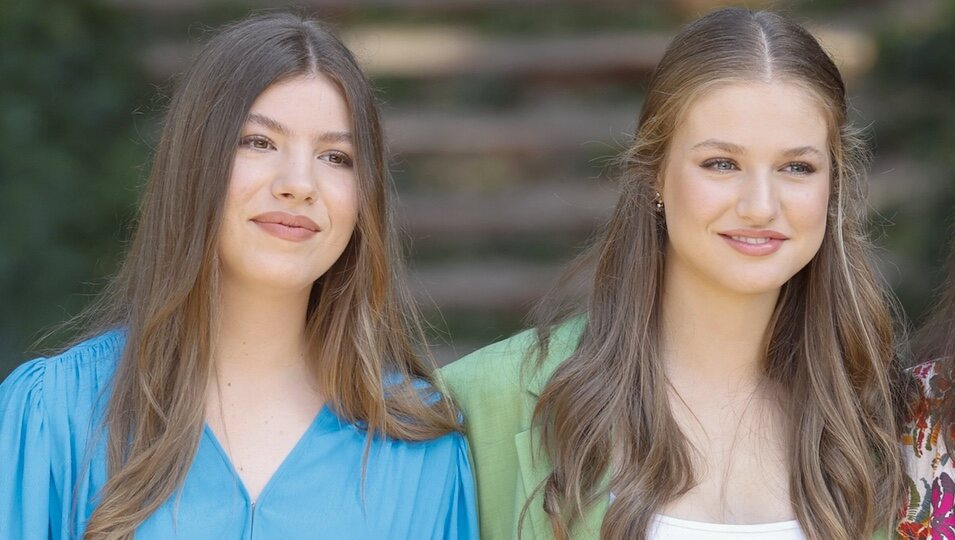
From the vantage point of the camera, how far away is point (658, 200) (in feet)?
10.8

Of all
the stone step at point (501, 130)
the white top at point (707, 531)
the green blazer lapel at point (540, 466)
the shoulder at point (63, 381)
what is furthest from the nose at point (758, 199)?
the stone step at point (501, 130)

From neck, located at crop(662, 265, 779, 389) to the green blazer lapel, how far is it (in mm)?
227

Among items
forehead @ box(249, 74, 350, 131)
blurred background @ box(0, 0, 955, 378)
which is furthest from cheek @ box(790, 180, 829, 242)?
blurred background @ box(0, 0, 955, 378)

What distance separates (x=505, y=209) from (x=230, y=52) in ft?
10.3

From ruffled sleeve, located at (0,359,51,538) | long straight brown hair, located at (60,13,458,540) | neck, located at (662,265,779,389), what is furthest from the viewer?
neck, located at (662,265,779,389)

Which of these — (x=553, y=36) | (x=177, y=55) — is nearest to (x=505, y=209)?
(x=553, y=36)

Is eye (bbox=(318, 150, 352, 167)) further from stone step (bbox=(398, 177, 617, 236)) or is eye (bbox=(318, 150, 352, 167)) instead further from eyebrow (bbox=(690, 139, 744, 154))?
stone step (bbox=(398, 177, 617, 236))

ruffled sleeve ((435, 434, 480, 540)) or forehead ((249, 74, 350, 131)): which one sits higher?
forehead ((249, 74, 350, 131))

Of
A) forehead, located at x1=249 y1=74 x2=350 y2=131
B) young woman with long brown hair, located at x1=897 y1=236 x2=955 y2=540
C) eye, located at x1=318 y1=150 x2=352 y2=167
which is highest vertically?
forehead, located at x1=249 y1=74 x2=350 y2=131

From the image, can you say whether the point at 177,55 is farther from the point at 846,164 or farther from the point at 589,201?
the point at 846,164

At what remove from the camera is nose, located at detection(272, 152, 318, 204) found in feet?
9.62

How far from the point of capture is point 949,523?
303 centimetres

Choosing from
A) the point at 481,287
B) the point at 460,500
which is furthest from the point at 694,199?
the point at 481,287

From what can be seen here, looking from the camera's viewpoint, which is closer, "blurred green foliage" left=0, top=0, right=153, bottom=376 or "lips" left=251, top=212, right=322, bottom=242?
"lips" left=251, top=212, right=322, bottom=242
